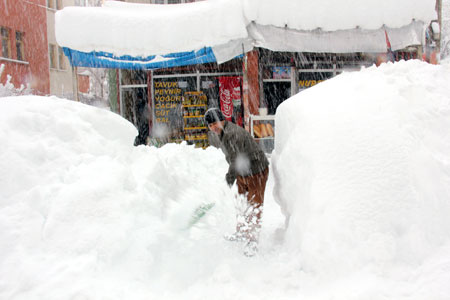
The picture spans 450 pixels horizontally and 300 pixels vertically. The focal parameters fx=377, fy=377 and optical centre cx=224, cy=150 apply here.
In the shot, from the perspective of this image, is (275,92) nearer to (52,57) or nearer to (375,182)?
(375,182)

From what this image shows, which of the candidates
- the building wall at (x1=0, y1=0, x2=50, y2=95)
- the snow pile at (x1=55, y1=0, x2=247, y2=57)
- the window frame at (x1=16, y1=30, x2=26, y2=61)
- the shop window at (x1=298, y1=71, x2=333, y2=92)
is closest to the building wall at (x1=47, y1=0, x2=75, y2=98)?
the building wall at (x1=0, y1=0, x2=50, y2=95)

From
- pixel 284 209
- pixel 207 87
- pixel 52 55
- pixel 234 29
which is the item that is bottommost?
pixel 284 209

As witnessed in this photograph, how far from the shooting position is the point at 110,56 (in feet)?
28.1

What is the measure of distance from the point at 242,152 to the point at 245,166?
163 millimetres

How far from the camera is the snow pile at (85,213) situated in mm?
2754

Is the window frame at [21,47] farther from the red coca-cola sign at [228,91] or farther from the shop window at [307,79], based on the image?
the shop window at [307,79]

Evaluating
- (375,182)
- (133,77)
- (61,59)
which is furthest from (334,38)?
(61,59)

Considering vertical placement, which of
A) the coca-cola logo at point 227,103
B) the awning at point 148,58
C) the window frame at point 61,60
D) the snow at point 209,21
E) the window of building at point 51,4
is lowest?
the coca-cola logo at point 227,103

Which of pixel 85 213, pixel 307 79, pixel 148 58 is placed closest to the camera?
pixel 85 213

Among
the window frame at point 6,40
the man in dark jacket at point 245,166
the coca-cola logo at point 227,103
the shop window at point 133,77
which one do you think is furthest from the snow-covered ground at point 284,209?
the window frame at point 6,40

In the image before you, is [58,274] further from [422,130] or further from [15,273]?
[422,130]

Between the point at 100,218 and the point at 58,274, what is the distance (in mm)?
592

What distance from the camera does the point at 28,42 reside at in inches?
733

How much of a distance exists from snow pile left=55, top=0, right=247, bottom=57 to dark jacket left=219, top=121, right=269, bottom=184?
426cm
